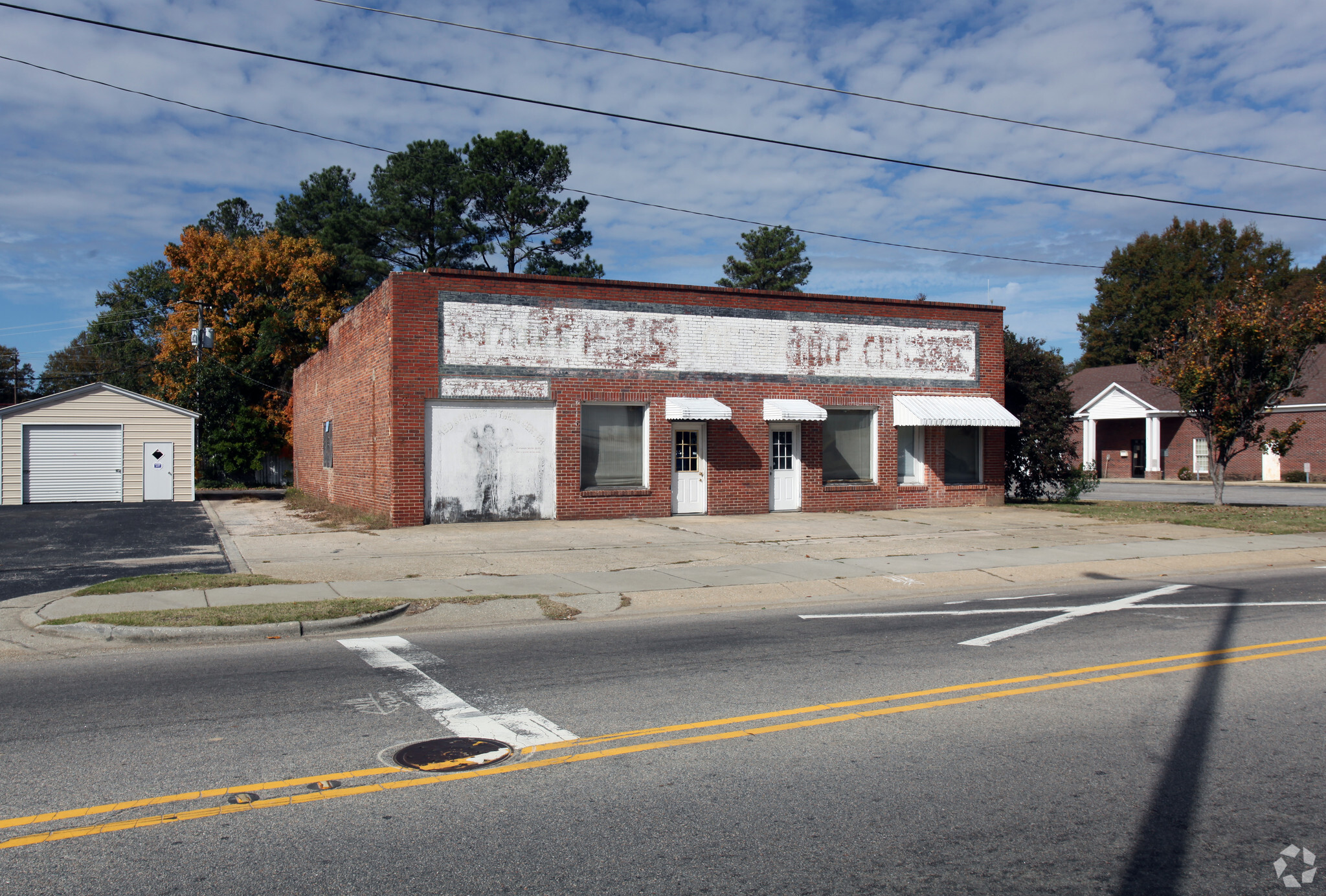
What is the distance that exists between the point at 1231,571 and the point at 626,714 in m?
11.7

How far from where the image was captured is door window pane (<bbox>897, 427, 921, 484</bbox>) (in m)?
23.5

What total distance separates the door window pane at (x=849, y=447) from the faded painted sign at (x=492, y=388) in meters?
7.00

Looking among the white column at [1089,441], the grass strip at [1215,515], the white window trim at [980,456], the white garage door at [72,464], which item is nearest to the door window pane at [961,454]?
the white window trim at [980,456]

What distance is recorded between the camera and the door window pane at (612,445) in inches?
810

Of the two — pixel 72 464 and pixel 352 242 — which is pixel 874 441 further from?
pixel 352 242

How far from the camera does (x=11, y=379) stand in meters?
91.2

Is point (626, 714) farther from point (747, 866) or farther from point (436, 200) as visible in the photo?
point (436, 200)

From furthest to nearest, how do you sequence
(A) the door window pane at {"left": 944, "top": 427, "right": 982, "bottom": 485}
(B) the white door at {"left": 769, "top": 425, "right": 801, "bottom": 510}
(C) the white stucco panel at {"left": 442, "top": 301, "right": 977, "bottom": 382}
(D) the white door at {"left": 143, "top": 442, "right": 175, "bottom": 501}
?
1. (D) the white door at {"left": 143, "top": 442, "right": 175, "bottom": 501}
2. (A) the door window pane at {"left": 944, "top": 427, "right": 982, "bottom": 485}
3. (B) the white door at {"left": 769, "top": 425, "right": 801, "bottom": 510}
4. (C) the white stucco panel at {"left": 442, "top": 301, "right": 977, "bottom": 382}

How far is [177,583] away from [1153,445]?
4767 centimetres

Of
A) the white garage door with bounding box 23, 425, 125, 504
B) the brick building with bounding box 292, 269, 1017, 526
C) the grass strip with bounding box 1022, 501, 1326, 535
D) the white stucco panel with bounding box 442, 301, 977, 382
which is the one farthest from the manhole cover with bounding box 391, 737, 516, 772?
the white garage door with bounding box 23, 425, 125, 504

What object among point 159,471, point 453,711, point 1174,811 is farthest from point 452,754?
point 159,471

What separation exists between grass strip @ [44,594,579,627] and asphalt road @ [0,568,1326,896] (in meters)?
0.70

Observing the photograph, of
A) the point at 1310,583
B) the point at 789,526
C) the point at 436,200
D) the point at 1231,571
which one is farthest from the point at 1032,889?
the point at 436,200

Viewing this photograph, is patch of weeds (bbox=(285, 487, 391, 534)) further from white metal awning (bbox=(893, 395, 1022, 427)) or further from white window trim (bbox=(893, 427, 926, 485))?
white window trim (bbox=(893, 427, 926, 485))
